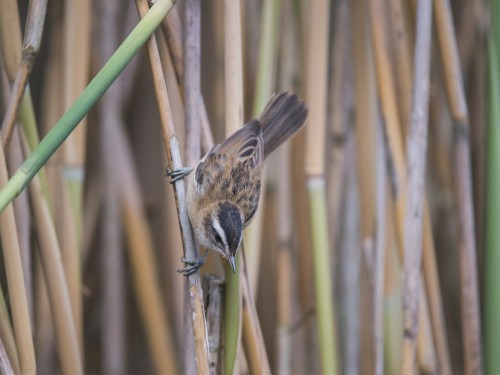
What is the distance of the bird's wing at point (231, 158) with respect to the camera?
1743mm

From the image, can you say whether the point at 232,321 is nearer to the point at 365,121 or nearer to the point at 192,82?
the point at 192,82

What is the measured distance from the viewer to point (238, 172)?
188cm

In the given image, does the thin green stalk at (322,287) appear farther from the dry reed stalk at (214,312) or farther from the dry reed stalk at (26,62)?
the dry reed stalk at (26,62)

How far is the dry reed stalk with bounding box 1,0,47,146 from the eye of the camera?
1390 millimetres

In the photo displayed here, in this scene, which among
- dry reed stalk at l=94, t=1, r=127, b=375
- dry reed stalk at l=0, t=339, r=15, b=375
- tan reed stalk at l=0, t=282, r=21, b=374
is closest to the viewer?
dry reed stalk at l=0, t=339, r=15, b=375

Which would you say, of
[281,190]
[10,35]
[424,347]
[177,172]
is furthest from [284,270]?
[10,35]

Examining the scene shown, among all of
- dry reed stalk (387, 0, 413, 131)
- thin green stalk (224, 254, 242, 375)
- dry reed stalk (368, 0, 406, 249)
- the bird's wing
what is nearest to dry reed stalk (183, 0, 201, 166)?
the bird's wing

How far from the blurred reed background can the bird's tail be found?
6 centimetres

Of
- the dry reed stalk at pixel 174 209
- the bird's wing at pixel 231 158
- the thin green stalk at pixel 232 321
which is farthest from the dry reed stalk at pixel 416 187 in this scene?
the dry reed stalk at pixel 174 209

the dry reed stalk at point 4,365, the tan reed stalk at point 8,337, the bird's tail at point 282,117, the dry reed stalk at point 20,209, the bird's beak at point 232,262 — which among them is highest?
the bird's tail at point 282,117

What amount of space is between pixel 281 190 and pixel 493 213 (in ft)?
2.06

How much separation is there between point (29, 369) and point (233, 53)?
82 centimetres

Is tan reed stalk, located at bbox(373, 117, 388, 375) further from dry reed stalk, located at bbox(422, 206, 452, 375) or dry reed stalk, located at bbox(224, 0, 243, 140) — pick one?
dry reed stalk, located at bbox(224, 0, 243, 140)

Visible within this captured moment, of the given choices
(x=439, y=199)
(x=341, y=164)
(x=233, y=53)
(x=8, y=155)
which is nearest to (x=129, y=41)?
(x=233, y=53)
